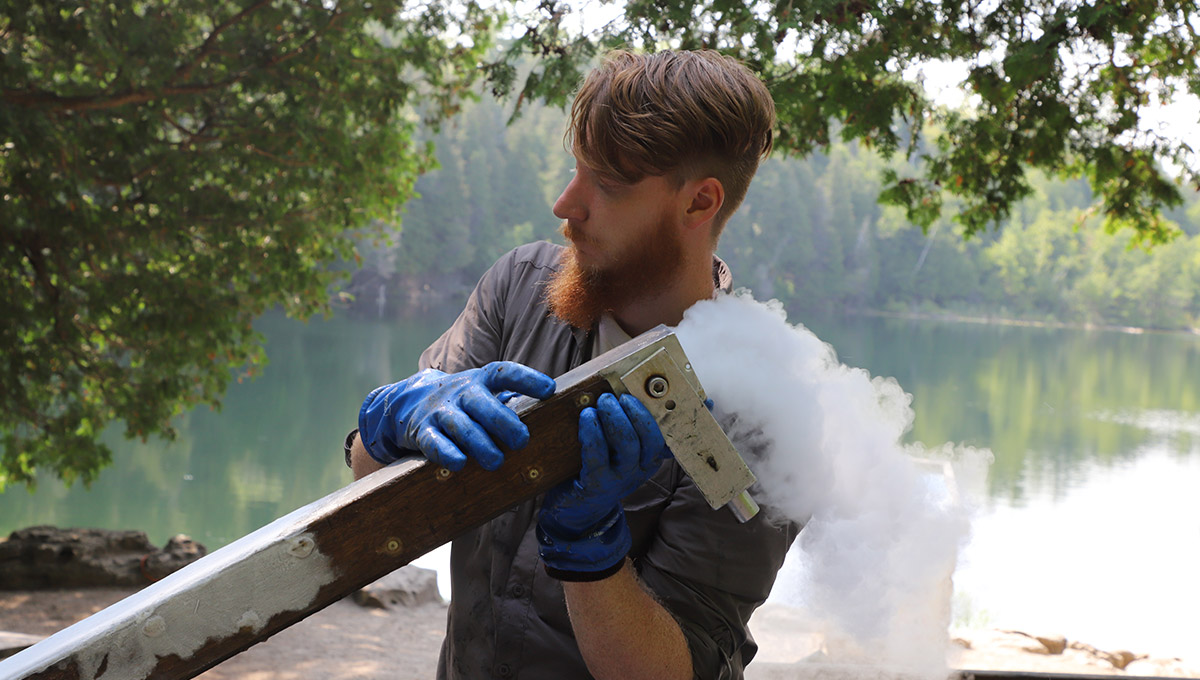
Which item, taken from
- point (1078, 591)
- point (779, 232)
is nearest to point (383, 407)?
point (1078, 591)

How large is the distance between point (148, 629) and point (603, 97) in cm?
125

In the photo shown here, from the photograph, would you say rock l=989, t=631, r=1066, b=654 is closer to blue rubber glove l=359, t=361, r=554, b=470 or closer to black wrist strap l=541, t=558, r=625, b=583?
black wrist strap l=541, t=558, r=625, b=583

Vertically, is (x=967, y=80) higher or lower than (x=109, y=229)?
higher

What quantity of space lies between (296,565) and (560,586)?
26.7 inches

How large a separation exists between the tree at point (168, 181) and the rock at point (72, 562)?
21.4 inches

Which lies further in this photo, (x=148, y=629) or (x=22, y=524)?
(x=22, y=524)

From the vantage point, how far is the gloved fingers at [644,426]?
4.64 ft

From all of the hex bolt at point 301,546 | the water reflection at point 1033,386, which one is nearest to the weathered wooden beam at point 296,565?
the hex bolt at point 301,546

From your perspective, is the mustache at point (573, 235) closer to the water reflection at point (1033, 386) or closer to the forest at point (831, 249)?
the water reflection at point (1033, 386)

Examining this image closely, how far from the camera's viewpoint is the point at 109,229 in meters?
7.07

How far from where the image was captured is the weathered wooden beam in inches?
48.1

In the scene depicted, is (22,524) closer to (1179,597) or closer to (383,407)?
(383,407)

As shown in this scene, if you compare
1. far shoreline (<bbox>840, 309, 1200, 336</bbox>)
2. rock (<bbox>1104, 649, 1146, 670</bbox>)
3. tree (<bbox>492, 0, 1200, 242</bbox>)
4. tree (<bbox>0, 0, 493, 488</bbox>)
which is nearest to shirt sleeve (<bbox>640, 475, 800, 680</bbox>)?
tree (<bbox>492, 0, 1200, 242</bbox>)

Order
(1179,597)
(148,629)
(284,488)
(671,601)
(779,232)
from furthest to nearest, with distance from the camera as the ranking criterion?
(779,232)
(284,488)
(1179,597)
(671,601)
(148,629)
